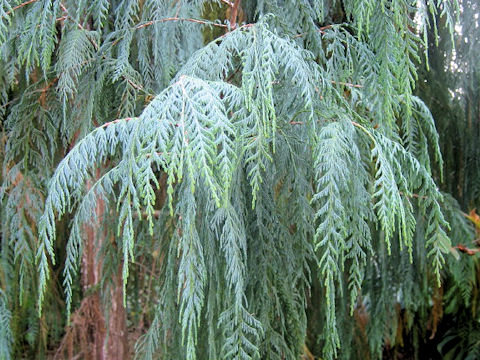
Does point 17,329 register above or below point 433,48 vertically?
below

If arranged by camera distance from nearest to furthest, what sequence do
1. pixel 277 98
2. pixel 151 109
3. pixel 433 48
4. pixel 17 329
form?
1. pixel 151 109
2. pixel 277 98
3. pixel 17 329
4. pixel 433 48

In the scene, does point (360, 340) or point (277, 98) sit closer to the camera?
point (277, 98)

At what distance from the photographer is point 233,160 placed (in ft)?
3.01

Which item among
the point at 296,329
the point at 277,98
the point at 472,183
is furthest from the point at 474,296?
the point at 277,98

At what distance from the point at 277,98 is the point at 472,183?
1558 millimetres

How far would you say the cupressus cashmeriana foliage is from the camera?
2.91 ft

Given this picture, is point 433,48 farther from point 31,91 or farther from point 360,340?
point 31,91

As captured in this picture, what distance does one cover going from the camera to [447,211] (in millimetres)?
2129

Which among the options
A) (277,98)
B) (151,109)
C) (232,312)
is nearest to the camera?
(151,109)

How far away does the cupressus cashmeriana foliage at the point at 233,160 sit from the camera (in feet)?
2.91

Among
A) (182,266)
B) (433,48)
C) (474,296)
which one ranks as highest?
(433,48)

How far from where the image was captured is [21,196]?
1565 millimetres

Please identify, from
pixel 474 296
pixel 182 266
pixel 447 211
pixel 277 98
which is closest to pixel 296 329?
pixel 182 266

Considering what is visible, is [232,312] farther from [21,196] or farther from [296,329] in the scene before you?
[21,196]
